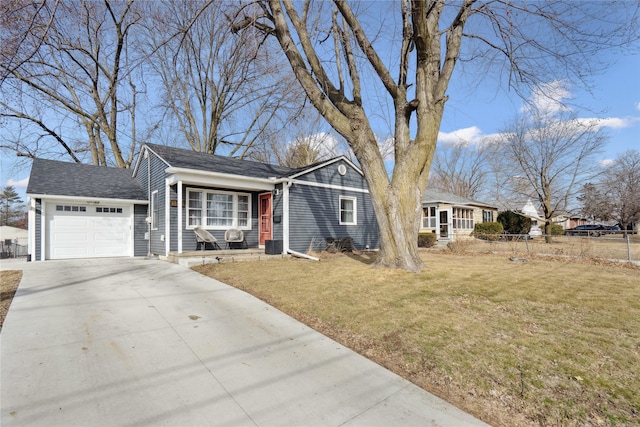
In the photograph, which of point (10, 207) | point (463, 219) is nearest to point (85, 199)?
point (463, 219)

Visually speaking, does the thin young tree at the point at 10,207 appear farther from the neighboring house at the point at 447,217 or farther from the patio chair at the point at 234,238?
the neighboring house at the point at 447,217

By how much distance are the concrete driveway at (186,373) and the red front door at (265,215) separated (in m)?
7.33

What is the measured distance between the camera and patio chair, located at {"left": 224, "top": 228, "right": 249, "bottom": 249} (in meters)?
11.4

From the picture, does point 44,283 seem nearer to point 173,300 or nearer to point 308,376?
point 173,300

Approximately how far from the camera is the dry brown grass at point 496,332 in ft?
8.27

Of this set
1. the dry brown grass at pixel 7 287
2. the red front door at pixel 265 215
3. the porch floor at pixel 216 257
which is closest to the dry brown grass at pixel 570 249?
the red front door at pixel 265 215

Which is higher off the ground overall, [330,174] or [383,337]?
[330,174]

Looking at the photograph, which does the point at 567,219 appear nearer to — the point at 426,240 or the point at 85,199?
the point at 426,240

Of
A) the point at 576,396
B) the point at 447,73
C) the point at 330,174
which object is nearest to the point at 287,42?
the point at 447,73

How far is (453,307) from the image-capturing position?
466 centimetres

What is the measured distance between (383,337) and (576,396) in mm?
1799

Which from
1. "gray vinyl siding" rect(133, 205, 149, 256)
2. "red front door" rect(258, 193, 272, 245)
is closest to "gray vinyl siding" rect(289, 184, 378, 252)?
"red front door" rect(258, 193, 272, 245)

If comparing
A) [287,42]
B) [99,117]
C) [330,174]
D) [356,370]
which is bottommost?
[356,370]

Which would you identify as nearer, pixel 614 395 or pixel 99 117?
pixel 614 395
